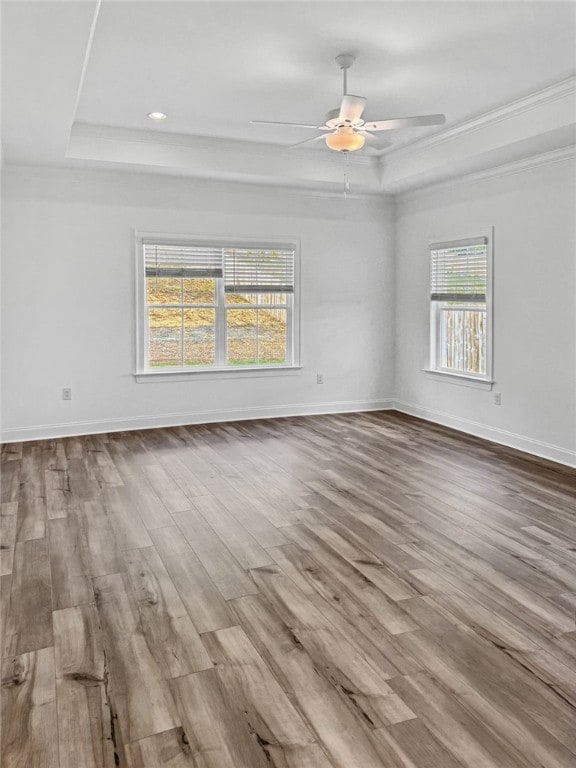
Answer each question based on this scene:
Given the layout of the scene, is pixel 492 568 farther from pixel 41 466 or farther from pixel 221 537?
pixel 41 466

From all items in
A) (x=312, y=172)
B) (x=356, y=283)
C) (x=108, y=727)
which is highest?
(x=312, y=172)

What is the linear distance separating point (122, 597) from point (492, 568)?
5.93 feet

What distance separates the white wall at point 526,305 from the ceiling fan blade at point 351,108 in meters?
2.10

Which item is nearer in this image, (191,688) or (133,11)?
(191,688)

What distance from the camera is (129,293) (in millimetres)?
6359

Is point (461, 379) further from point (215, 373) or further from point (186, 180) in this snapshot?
point (186, 180)

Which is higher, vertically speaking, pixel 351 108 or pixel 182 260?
pixel 351 108

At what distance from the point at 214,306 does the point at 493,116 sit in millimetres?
3360

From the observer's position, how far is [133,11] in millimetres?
3410

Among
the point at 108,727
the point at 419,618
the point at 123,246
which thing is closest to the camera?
the point at 108,727

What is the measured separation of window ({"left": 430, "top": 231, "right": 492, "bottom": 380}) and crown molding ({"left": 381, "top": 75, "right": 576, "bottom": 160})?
3.39 feet

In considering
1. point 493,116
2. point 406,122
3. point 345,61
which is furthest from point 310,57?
point 493,116

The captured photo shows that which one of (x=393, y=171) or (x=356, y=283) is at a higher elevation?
(x=393, y=171)

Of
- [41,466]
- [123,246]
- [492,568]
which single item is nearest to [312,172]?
[123,246]
